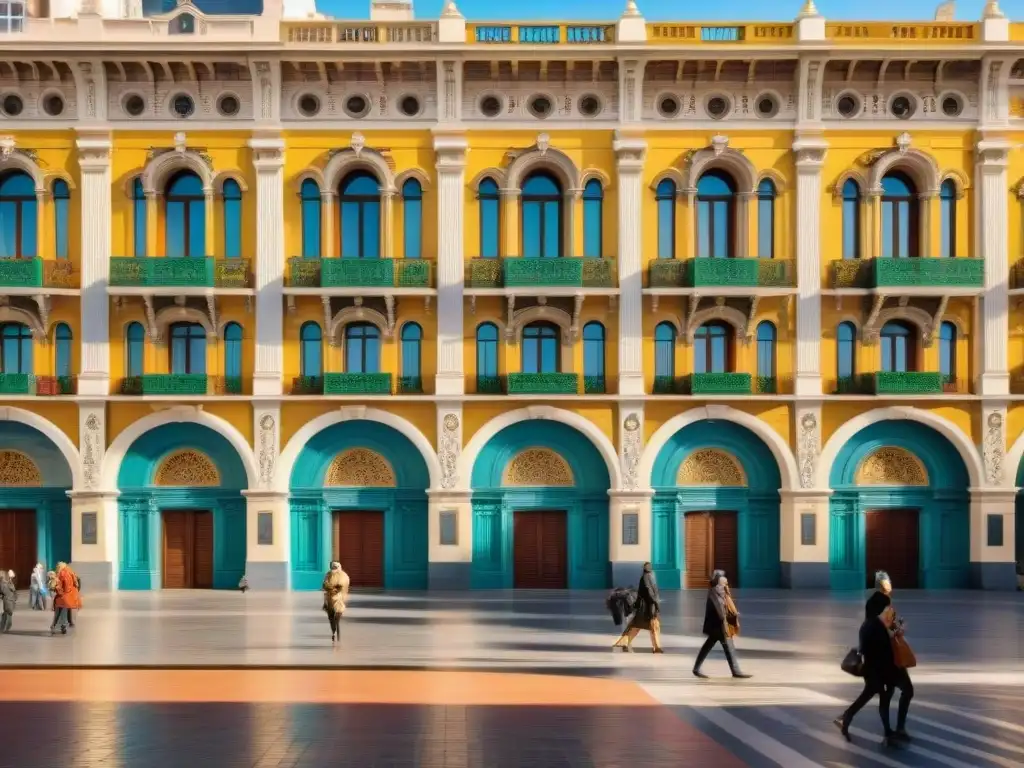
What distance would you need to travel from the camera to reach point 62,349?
33906 millimetres

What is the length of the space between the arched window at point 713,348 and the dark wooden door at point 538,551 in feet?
20.8

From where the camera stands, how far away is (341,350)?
3394cm

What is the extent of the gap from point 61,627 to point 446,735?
40.9ft

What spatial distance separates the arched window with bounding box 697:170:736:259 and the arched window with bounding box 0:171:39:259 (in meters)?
19.4

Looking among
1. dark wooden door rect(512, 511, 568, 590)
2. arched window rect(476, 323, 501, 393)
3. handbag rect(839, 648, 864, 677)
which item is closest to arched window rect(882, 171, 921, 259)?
arched window rect(476, 323, 501, 393)

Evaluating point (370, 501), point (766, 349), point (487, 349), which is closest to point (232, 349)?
point (370, 501)

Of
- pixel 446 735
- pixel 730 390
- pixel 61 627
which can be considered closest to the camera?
pixel 446 735

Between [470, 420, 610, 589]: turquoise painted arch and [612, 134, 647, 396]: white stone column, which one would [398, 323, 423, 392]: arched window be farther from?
[612, 134, 647, 396]: white stone column

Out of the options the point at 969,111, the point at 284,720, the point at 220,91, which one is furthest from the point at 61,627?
the point at 969,111

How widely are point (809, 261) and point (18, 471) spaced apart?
23.7 meters

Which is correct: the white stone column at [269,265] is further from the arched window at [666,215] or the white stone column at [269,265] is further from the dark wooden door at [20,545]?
the arched window at [666,215]

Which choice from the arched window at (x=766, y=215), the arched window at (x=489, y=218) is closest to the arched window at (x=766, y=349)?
the arched window at (x=766, y=215)

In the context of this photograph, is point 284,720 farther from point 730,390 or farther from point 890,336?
point 890,336

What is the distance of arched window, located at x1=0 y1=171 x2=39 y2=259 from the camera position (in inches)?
1339
